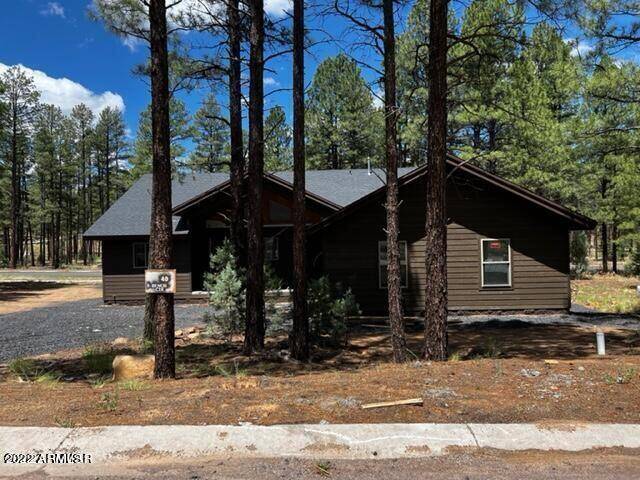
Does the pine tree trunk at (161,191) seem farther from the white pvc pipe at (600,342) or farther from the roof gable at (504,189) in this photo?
the roof gable at (504,189)

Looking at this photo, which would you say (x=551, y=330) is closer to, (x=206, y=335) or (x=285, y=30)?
(x=206, y=335)

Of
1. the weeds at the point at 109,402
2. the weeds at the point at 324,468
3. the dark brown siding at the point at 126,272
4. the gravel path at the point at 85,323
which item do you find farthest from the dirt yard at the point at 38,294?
the weeds at the point at 324,468

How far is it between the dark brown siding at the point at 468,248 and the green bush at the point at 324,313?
4.99 m

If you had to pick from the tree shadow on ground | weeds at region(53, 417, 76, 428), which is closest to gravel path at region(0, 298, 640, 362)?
the tree shadow on ground

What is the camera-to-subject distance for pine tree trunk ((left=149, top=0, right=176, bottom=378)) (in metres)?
6.75

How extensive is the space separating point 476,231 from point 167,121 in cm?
1107

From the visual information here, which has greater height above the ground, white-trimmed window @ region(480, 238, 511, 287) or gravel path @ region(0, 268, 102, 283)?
white-trimmed window @ region(480, 238, 511, 287)

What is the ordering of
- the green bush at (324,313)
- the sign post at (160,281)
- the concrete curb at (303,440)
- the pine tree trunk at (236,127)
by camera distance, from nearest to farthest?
the concrete curb at (303,440)
the sign post at (160,281)
the green bush at (324,313)
the pine tree trunk at (236,127)

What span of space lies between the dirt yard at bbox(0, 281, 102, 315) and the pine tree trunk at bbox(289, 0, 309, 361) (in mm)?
13480

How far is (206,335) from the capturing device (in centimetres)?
1211

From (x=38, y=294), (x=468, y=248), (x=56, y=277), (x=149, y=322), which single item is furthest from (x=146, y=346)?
(x=56, y=277)

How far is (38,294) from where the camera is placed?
Answer: 2373 cm

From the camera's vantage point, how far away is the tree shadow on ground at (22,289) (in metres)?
22.4

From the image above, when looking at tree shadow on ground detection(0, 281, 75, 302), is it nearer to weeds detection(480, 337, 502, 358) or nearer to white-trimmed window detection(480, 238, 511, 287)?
white-trimmed window detection(480, 238, 511, 287)
